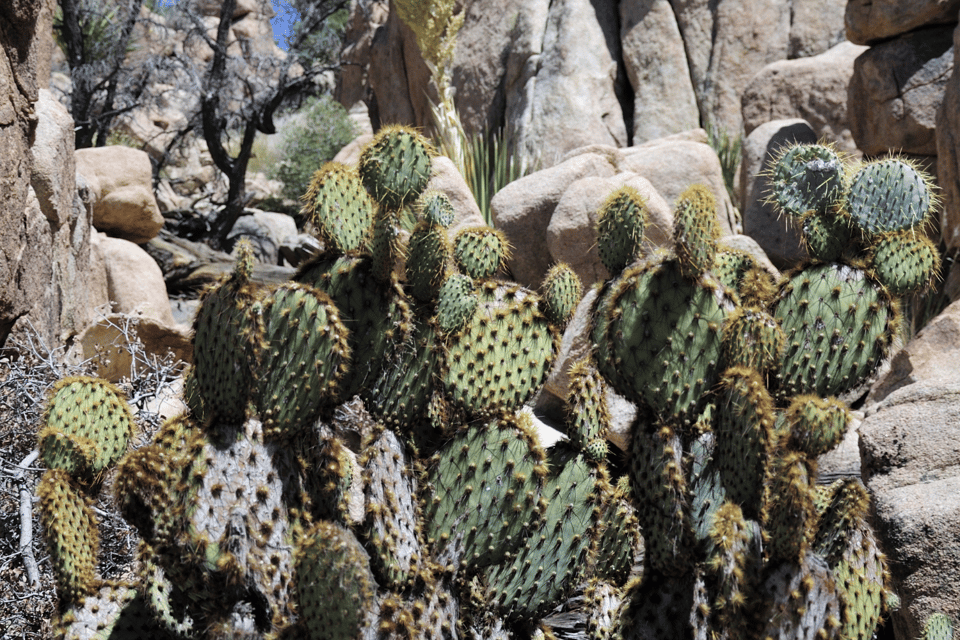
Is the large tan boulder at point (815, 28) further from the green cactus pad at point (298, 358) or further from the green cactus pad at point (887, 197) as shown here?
the green cactus pad at point (298, 358)

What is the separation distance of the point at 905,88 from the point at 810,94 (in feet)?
4.65

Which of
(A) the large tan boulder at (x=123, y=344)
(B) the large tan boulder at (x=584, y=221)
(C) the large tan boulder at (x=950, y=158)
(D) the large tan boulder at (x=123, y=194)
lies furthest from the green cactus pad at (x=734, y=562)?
(D) the large tan boulder at (x=123, y=194)

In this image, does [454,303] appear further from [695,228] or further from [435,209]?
[695,228]

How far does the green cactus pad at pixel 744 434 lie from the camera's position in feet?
6.52

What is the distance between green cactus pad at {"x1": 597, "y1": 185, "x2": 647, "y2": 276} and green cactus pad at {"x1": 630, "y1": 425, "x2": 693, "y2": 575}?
481 mm

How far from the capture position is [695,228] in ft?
6.96

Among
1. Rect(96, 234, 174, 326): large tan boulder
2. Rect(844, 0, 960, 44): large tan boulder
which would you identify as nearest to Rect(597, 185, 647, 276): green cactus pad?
Rect(96, 234, 174, 326): large tan boulder

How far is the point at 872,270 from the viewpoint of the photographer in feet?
7.57

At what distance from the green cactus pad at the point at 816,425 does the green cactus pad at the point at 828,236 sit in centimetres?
60

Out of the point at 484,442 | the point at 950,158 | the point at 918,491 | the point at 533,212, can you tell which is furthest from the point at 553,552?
the point at 950,158

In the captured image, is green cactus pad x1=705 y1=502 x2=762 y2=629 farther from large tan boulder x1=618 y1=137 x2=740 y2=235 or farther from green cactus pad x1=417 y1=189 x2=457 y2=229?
large tan boulder x1=618 y1=137 x2=740 y2=235

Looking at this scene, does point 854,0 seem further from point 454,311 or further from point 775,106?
point 454,311

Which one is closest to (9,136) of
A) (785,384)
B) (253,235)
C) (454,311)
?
(454,311)

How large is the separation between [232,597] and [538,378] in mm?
957
